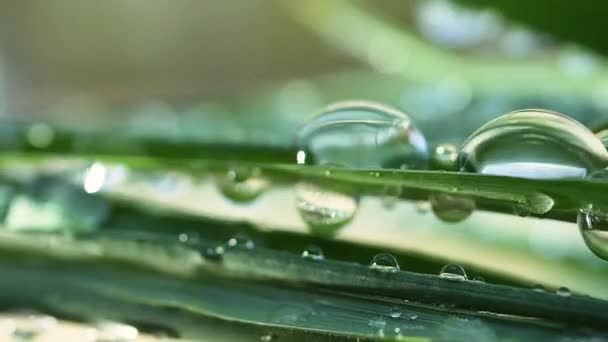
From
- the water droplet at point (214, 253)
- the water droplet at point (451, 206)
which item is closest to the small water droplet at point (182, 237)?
the water droplet at point (214, 253)

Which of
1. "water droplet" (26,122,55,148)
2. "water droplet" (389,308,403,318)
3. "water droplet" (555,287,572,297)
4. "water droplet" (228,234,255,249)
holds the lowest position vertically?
"water droplet" (389,308,403,318)

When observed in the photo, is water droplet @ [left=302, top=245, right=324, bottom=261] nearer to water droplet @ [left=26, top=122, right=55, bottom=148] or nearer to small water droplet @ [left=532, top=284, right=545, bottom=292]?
small water droplet @ [left=532, top=284, right=545, bottom=292]

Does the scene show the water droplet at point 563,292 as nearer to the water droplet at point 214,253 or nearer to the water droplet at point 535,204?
the water droplet at point 535,204

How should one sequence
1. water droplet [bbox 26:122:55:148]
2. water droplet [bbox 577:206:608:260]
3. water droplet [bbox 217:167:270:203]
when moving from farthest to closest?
water droplet [bbox 26:122:55:148], water droplet [bbox 217:167:270:203], water droplet [bbox 577:206:608:260]

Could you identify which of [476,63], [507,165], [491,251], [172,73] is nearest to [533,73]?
[476,63]

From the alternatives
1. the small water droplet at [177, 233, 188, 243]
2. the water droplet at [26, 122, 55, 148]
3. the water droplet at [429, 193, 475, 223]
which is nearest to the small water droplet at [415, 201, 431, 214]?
the water droplet at [429, 193, 475, 223]

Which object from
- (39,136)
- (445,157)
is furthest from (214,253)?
(39,136)

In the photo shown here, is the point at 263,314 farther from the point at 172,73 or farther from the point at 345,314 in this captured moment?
the point at 172,73
